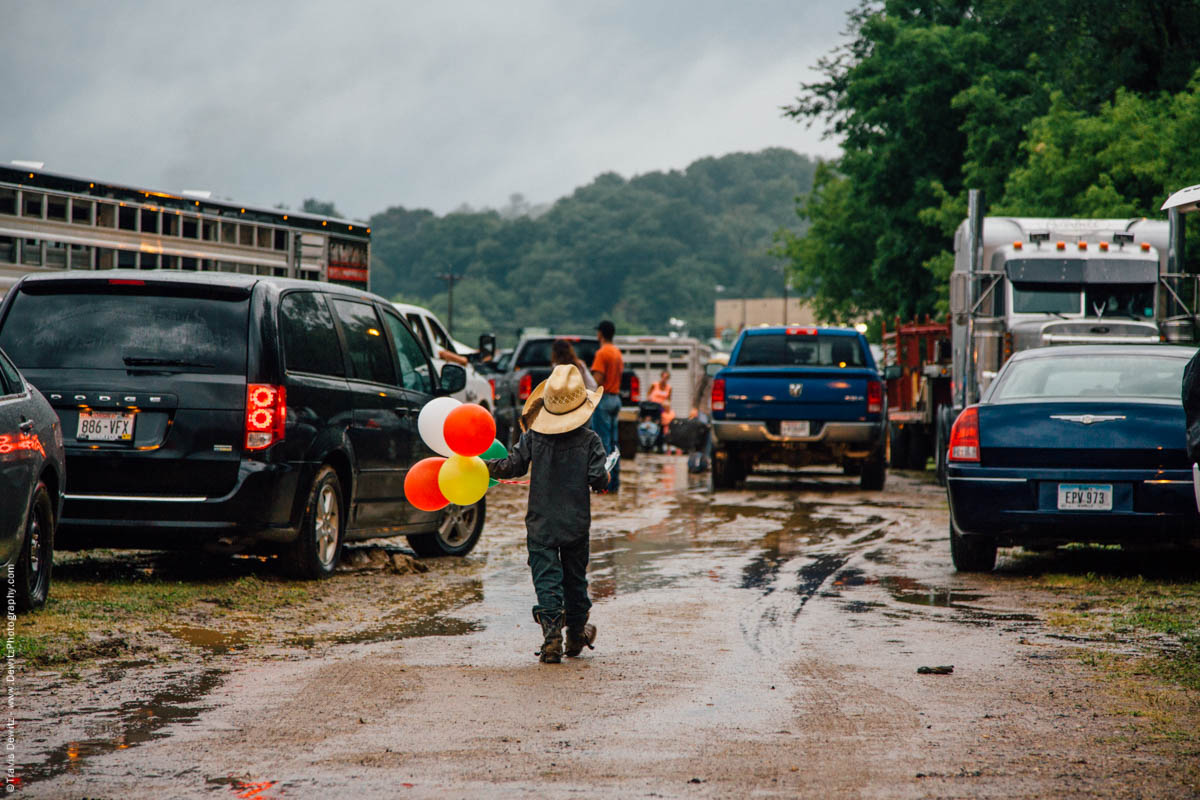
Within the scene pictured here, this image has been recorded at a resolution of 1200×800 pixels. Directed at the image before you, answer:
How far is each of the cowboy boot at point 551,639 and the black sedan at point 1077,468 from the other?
394cm

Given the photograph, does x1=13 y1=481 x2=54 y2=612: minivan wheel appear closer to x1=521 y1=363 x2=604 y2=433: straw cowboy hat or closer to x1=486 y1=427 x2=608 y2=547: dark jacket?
x1=486 y1=427 x2=608 y2=547: dark jacket

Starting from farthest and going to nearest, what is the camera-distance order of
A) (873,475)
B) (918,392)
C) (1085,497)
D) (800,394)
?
(918,392), (873,475), (800,394), (1085,497)

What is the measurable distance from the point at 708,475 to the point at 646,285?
115 metres

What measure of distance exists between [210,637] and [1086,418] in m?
5.63

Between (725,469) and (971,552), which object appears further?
(725,469)

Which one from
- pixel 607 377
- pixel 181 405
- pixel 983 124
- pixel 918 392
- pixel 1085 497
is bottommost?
pixel 1085 497

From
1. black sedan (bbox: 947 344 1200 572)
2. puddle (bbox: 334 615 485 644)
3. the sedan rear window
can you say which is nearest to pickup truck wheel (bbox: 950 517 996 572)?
black sedan (bbox: 947 344 1200 572)

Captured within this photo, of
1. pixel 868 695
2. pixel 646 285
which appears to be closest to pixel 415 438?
pixel 868 695

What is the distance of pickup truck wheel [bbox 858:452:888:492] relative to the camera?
20.3 meters

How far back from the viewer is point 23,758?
17.8 ft

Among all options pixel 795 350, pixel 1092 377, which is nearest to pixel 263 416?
pixel 1092 377

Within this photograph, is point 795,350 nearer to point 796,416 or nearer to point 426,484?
point 796,416

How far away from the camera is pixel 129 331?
373 inches

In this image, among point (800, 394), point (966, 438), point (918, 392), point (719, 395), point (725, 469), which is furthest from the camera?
point (918, 392)
